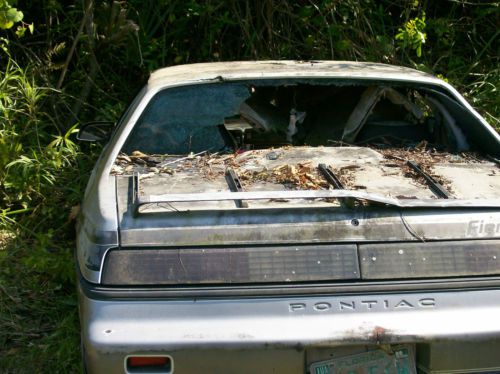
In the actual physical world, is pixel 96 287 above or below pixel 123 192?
below

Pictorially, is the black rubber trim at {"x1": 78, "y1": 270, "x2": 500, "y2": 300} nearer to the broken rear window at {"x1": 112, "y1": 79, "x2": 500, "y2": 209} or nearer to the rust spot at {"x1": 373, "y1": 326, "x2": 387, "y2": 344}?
the rust spot at {"x1": 373, "y1": 326, "x2": 387, "y2": 344}

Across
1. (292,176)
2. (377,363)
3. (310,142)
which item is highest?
(292,176)

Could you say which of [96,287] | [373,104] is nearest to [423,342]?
[96,287]

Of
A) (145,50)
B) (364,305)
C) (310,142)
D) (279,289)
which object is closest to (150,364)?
(279,289)

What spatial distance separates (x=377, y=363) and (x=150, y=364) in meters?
0.86

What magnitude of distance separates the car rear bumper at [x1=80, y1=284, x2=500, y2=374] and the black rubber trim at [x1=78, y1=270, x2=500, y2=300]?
2 cm

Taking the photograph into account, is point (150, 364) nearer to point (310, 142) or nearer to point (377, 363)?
point (377, 363)

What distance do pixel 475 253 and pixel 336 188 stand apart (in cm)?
63

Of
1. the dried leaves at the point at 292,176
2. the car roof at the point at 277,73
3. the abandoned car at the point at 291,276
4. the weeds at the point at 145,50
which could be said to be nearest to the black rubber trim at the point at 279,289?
the abandoned car at the point at 291,276

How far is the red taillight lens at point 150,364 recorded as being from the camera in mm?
2488

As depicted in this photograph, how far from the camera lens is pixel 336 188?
297 centimetres

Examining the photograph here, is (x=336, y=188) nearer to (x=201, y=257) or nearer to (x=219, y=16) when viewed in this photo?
(x=201, y=257)

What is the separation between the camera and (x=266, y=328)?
8.23 ft

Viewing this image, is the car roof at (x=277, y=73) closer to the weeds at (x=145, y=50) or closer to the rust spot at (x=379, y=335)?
the rust spot at (x=379, y=335)
